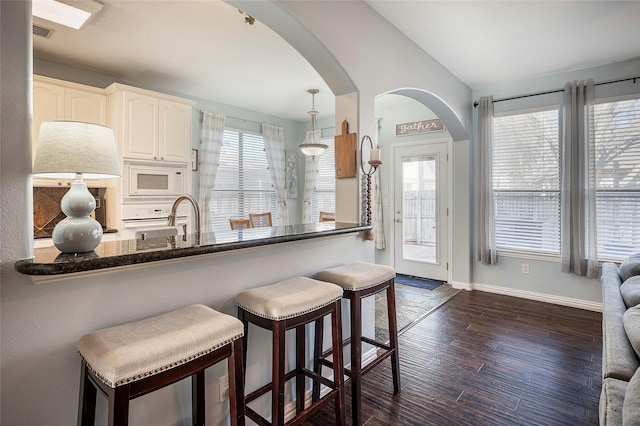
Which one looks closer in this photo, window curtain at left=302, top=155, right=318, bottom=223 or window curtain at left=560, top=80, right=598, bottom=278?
window curtain at left=560, top=80, right=598, bottom=278

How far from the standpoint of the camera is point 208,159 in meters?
4.82

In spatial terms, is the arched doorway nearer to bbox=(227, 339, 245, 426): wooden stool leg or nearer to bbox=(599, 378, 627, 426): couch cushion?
bbox=(599, 378, 627, 426): couch cushion

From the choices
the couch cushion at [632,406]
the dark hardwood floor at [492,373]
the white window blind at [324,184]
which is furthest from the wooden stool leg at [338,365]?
the white window blind at [324,184]

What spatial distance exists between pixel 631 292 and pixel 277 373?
184cm

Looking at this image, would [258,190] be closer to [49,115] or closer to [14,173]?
[49,115]

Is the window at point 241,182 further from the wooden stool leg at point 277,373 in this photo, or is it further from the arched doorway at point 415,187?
the wooden stool leg at point 277,373

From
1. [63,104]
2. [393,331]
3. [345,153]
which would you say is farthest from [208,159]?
[393,331]

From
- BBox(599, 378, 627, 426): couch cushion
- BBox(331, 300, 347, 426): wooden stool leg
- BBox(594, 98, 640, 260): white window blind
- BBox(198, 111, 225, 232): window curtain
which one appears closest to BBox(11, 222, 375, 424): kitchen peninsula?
BBox(331, 300, 347, 426): wooden stool leg

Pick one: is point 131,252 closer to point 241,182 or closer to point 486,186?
point 486,186

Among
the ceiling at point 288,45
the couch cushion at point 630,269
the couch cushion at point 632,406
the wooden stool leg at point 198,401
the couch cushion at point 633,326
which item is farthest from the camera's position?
the ceiling at point 288,45

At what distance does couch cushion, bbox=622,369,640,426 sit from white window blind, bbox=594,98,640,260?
11.4 feet

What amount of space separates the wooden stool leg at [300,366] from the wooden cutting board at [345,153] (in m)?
1.15

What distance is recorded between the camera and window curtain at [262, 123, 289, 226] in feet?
18.8

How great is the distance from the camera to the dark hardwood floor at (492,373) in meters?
1.94
